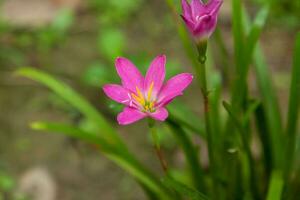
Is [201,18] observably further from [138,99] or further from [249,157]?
[249,157]

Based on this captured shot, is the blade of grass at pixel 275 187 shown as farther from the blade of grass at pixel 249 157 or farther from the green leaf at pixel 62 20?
the green leaf at pixel 62 20

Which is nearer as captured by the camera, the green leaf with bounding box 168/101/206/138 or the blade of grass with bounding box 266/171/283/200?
the blade of grass with bounding box 266/171/283/200

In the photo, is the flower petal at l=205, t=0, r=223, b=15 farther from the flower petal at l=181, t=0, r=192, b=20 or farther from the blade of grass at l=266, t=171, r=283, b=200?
the blade of grass at l=266, t=171, r=283, b=200

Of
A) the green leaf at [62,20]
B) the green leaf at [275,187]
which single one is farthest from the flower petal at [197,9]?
the green leaf at [62,20]

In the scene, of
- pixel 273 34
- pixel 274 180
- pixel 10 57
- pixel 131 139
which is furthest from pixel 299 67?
pixel 10 57

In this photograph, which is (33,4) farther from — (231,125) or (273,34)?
(231,125)

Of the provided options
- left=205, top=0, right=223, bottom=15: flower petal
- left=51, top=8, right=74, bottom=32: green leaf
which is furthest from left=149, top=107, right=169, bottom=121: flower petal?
left=51, top=8, right=74, bottom=32: green leaf
